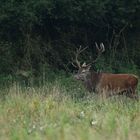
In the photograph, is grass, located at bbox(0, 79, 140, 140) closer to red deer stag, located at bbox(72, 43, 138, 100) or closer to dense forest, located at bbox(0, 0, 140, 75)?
red deer stag, located at bbox(72, 43, 138, 100)

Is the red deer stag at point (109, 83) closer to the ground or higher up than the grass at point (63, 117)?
closer to the ground

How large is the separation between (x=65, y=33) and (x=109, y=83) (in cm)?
516

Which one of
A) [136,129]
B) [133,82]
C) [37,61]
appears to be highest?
[136,129]

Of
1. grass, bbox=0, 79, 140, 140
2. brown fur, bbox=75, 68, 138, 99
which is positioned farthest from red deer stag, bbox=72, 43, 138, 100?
grass, bbox=0, 79, 140, 140

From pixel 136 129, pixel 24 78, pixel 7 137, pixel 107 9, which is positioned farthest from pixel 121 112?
pixel 107 9

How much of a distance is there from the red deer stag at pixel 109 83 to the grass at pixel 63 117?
2.45 ft

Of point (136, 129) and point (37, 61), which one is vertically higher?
point (136, 129)

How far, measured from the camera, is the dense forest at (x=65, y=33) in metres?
18.5

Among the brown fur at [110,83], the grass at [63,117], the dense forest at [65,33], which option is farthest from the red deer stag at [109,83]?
the dense forest at [65,33]

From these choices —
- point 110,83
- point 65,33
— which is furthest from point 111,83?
point 65,33

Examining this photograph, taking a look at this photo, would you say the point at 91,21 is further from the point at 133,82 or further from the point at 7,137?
the point at 7,137

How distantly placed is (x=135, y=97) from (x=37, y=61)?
17.5ft

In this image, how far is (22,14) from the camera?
18.1 m

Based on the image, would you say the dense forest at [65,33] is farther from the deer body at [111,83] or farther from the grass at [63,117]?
the grass at [63,117]
